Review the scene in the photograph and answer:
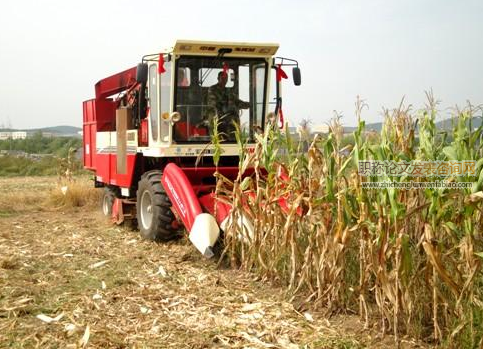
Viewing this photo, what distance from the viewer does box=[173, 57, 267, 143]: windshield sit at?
652 centimetres

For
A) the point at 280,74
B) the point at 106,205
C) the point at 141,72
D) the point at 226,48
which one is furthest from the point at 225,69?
the point at 106,205

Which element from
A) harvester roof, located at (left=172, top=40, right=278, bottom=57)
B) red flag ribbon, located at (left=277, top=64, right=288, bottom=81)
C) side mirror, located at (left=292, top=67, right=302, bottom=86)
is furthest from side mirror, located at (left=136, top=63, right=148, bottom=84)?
side mirror, located at (left=292, top=67, right=302, bottom=86)

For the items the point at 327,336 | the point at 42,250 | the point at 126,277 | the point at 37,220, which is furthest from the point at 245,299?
the point at 37,220

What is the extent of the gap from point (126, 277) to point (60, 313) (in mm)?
964

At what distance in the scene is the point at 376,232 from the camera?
11.0ft

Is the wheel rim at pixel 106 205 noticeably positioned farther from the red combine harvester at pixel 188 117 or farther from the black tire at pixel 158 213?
the black tire at pixel 158 213

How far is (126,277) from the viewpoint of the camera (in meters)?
4.77

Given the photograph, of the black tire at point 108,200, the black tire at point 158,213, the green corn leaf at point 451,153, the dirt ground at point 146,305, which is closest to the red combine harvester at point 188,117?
the black tire at point 158,213

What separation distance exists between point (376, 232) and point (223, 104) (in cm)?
370

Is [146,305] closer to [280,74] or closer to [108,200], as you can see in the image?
[280,74]

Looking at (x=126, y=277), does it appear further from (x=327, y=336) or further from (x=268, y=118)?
(x=268, y=118)

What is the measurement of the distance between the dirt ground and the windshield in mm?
1428

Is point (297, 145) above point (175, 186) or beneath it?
above

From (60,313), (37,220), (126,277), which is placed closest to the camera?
(60,313)
